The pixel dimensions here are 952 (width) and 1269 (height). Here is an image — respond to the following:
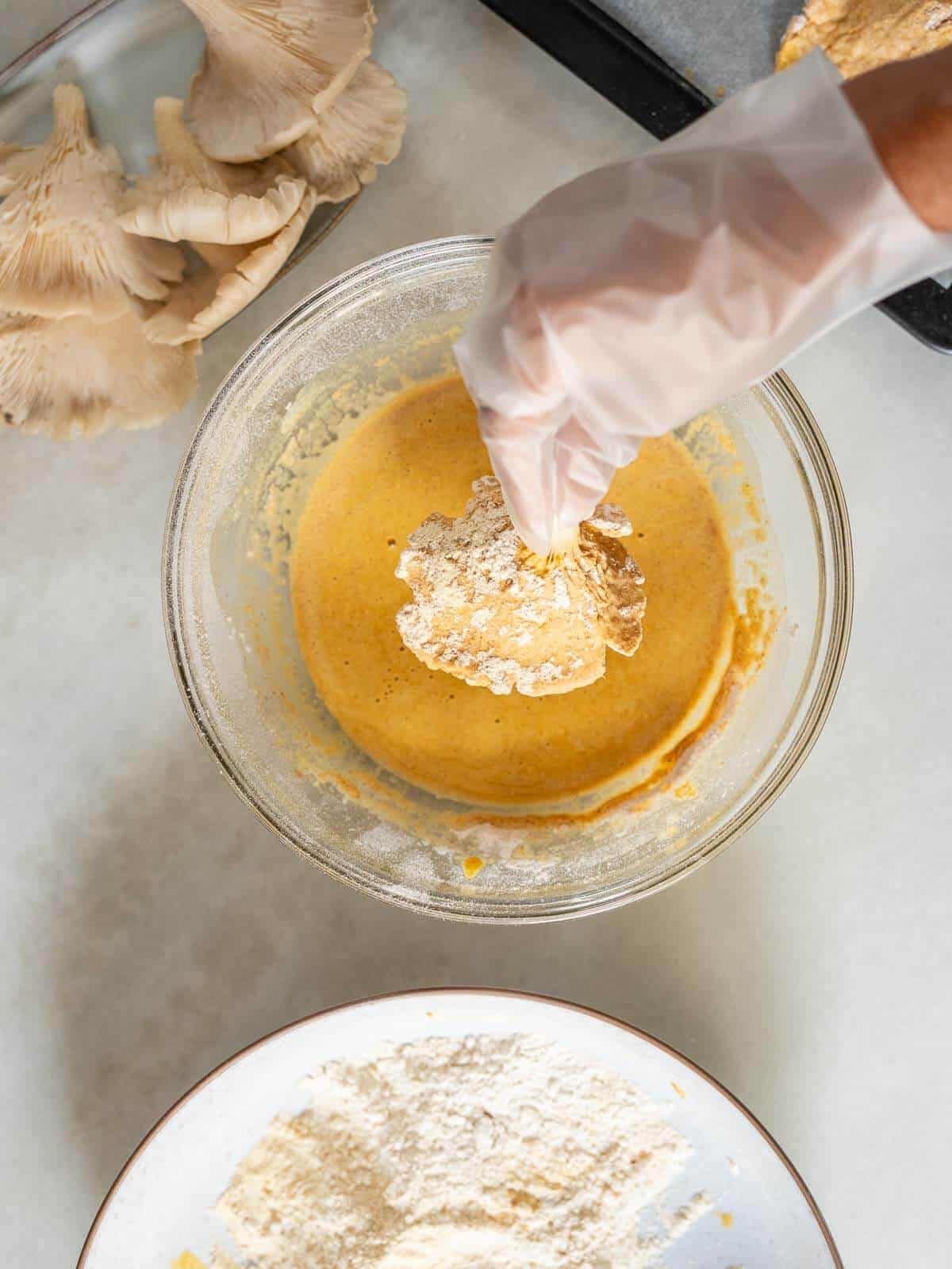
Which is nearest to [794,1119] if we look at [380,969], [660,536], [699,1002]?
[699,1002]

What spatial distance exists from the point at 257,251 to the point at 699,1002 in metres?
0.87

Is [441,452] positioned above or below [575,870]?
Result: above

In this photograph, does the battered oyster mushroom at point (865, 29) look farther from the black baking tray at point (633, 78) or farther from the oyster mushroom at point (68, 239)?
the oyster mushroom at point (68, 239)

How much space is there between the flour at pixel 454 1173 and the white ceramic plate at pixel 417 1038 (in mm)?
22

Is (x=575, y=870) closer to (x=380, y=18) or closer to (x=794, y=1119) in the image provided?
(x=794, y=1119)

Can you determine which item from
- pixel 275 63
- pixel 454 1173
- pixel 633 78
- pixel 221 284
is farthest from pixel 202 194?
pixel 454 1173

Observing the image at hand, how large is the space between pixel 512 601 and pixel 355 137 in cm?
48

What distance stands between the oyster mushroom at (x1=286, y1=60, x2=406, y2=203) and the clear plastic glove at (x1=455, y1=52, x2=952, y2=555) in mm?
408

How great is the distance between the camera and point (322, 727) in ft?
3.30

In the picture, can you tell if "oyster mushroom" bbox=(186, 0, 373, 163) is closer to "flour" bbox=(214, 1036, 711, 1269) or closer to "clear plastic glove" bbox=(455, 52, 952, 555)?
"clear plastic glove" bbox=(455, 52, 952, 555)

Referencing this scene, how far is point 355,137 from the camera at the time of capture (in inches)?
37.3

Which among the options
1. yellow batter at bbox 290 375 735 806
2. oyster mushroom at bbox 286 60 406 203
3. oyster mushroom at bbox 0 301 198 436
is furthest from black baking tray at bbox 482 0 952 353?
oyster mushroom at bbox 0 301 198 436

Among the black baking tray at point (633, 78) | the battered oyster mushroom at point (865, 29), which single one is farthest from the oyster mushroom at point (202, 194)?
the battered oyster mushroom at point (865, 29)

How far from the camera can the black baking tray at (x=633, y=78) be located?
0.92 metres
